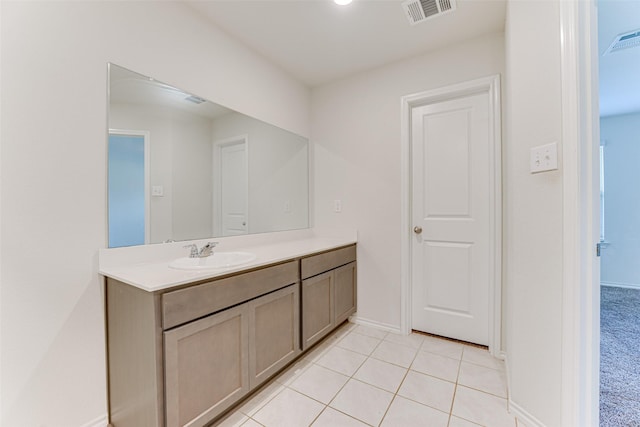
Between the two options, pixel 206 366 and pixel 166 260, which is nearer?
pixel 206 366

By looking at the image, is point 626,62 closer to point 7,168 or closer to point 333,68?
point 333,68

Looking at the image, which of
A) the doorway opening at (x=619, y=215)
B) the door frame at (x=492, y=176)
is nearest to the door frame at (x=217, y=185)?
the door frame at (x=492, y=176)

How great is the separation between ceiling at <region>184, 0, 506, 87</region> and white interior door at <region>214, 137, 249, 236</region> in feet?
2.65

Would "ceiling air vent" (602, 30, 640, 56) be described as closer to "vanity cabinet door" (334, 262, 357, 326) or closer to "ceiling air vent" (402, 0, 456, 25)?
"ceiling air vent" (402, 0, 456, 25)

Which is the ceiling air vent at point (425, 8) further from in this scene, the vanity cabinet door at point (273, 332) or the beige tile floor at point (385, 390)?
the beige tile floor at point (385, 390)

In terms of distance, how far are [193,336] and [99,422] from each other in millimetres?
744

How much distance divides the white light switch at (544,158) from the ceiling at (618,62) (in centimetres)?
131

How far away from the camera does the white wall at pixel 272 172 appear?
2146mm

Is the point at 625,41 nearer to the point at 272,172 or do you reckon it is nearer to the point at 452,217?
the point at 452,217

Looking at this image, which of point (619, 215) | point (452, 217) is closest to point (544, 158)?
point (452, 217)

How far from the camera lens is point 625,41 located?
2041 mm

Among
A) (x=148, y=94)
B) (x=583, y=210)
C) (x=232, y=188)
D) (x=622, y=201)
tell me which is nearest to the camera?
(x=583, y=210)

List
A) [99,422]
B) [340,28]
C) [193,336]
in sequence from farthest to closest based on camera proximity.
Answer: [340,28], [99,422], [193,336]

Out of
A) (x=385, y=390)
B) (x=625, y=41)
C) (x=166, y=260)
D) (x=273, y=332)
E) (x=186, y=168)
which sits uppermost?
(x=625, y=41)
